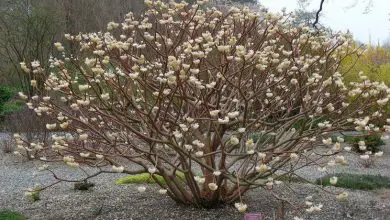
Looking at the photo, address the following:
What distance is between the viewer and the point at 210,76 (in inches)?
198

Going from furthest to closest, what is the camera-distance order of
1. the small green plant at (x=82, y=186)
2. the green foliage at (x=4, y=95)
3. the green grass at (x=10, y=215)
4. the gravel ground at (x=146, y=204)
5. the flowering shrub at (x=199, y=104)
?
the green foliage at (x=4, y=95), the small green plant at (x=82, y=186), the gravel ground at (x=146, y=204), the green grass at (x=10, y=215), the flowering shrub at (x=199, y=104)

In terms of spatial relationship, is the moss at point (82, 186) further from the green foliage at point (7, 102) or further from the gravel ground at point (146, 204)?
the green foliage at point (7, 102)

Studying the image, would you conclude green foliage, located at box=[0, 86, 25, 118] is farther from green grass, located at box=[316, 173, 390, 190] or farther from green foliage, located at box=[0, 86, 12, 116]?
green grass, located at box=[316, 173, 390, 190]

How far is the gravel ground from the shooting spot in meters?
5.08

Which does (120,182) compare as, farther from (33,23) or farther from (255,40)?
(33,23)

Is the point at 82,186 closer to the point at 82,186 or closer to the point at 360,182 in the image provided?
the point at 82,186

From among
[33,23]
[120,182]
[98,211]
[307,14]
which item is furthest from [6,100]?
[307,14]

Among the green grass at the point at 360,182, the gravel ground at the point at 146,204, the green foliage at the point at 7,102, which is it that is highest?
the green foliage at the point at 7,102

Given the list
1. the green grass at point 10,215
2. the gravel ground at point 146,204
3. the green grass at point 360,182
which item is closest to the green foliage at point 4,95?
the gravel ground at point 146,204

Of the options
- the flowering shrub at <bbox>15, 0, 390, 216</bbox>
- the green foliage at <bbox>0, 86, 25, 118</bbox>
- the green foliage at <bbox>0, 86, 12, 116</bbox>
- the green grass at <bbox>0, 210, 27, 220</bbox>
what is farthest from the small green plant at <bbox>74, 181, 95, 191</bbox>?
the green foliage at <bbox>0, 86, 12, 116</bbox>

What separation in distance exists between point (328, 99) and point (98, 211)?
2537 millimetres

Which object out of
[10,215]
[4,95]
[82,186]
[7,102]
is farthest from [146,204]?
[7,102]

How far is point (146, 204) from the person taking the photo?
5.41m

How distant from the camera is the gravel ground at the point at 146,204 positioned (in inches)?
200
